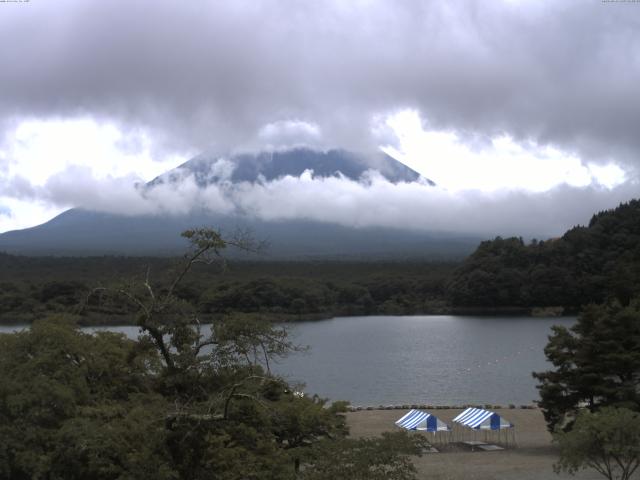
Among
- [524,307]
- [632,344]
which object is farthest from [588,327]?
[524,307]

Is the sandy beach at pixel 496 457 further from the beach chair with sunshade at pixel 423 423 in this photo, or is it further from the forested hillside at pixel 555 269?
the forested hillside at pixel 555 269

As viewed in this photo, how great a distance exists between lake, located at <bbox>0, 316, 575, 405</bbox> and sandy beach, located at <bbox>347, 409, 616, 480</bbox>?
10.4 ft

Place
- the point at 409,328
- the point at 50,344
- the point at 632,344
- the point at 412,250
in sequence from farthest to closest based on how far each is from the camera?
the point at 412,250, the point at 409,328, the point at 632,344, the point at 50,344

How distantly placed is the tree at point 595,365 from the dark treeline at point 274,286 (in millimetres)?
26708

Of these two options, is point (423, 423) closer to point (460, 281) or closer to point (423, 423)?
point (423, 423)

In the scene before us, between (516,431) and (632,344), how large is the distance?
391cm

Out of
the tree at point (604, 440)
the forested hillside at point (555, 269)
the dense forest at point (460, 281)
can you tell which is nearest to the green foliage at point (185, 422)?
the tree at point (604, 440)

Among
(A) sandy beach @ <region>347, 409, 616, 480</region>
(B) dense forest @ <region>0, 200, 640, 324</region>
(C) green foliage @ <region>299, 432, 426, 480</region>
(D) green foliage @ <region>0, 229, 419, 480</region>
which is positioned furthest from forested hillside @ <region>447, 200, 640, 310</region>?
(D) green foliage @ <region>0, 229, 419, 480</region>

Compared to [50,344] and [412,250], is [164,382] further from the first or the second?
[412,250]

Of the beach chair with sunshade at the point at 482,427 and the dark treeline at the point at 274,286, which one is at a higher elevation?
the dark treeline at the point at 274,286

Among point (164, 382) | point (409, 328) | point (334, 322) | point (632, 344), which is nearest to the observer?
point (164, 382)

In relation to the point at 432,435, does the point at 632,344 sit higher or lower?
higher

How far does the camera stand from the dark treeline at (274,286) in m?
43.5

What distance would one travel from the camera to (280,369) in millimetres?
27641
